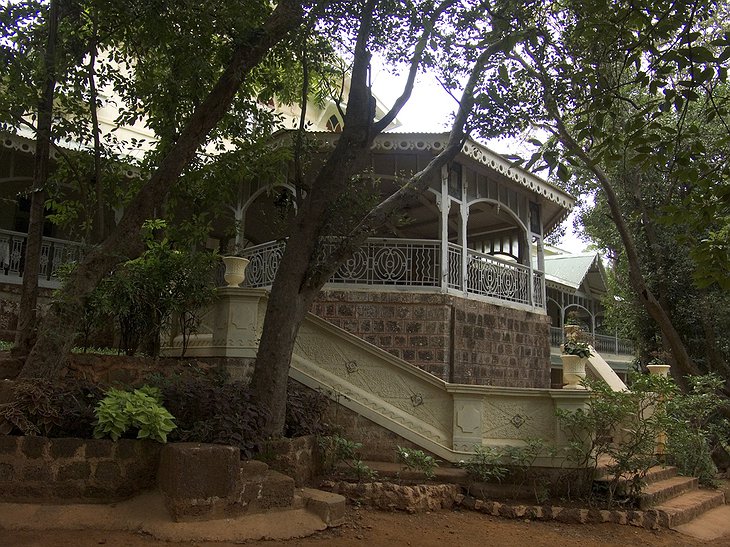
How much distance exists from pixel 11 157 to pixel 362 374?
8.65 meters

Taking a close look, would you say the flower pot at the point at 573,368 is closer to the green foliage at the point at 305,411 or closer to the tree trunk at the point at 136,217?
the green foliage at the point at 305,411

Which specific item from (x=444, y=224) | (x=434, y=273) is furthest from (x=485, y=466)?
(x=444, y=224)

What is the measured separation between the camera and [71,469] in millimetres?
4809

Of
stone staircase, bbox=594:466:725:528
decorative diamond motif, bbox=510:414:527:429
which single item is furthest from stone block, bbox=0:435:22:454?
stone staircase, bbox=594:466:725:528

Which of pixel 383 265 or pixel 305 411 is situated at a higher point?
pixel 383 265

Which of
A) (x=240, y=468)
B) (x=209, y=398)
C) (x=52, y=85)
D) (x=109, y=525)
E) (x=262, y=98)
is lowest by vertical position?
(x=109, y=525)

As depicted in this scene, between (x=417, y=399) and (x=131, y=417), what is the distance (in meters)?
3.52

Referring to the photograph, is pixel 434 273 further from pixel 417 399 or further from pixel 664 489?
pixel 664 489

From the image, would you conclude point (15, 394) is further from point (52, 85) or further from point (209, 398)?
point (52, 85)

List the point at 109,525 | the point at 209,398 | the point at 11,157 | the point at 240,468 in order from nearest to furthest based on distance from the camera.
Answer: the point at 109,525
the point at 240,468
the point at 209,398
the point at 11,157

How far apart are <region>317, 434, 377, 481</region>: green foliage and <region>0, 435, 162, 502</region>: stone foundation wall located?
6.64 feet

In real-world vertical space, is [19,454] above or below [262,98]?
below

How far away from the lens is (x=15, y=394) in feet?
16.4

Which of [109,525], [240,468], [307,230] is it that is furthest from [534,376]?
[109,525]
